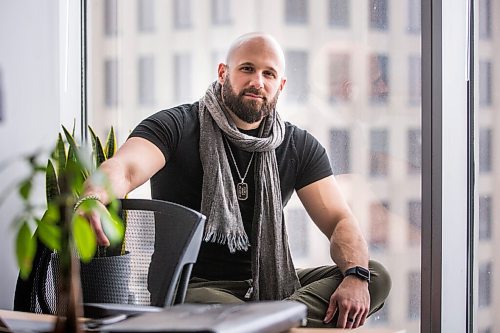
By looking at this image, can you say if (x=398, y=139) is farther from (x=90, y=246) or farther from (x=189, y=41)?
(x=90, y=246)

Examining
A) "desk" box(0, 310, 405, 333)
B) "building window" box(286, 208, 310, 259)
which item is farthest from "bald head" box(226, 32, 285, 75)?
"desk" box(0, 310, 405, 333)

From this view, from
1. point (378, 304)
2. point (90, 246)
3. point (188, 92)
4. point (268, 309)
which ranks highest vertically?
point (188, 92)

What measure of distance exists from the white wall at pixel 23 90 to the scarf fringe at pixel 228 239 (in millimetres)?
804

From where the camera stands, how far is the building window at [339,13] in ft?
11.4

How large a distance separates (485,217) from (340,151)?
0.65 m

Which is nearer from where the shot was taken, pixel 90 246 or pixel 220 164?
pixel 90 246

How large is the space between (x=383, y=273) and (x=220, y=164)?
0.73 m

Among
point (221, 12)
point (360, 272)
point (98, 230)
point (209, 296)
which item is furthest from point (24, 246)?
point (221, 12)

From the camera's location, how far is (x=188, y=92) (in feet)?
12.9

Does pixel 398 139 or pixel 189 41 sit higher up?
pixel 189 41

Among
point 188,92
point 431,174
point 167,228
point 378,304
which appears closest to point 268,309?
point 167,228

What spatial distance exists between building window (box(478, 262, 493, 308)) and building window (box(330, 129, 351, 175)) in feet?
2.19

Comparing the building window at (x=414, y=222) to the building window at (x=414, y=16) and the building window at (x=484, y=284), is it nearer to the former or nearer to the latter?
the building window at (x=484, y=284)

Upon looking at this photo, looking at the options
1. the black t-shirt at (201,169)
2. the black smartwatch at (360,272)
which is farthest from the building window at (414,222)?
the black smartwatch at (360,272)
